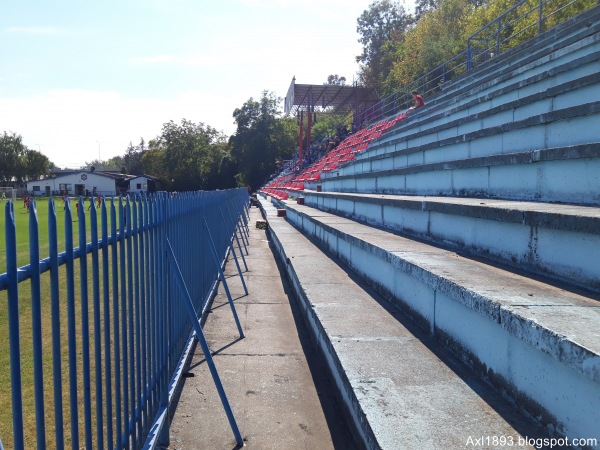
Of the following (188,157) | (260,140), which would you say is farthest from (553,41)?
(188,157)

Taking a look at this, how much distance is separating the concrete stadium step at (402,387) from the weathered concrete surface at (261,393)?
0.71 feet

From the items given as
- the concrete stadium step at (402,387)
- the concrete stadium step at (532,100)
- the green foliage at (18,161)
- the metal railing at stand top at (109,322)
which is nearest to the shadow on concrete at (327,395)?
the concrete stadium step at (402,387)

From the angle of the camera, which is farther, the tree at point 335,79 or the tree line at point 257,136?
the tree at point 335,79

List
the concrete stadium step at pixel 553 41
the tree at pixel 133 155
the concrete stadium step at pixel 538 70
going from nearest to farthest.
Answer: the concrete stadium step at pixel 538 70 → the concrete stadium step at pixel 553 41 → the tree at pixel 133 155

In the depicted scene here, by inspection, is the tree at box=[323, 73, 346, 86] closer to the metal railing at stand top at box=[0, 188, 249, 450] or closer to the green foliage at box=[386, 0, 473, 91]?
the green foliage at box=[386, 0, 473, 91]

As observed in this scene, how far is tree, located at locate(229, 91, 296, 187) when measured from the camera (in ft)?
191

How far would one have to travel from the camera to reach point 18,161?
79.1 m

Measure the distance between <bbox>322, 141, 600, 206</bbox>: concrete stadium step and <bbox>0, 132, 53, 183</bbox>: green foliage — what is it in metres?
85.9


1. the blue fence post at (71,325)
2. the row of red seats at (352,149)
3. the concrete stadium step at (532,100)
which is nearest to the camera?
the blue fence post at (71,325)

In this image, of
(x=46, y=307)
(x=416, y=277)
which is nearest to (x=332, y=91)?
(x=46, y=307)

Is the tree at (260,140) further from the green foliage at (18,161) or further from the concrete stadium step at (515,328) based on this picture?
the concrete stadium step at (515,328)

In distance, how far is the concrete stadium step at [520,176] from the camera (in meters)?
3.35

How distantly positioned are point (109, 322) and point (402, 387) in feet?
4.74

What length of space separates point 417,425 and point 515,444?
380 millimetres
